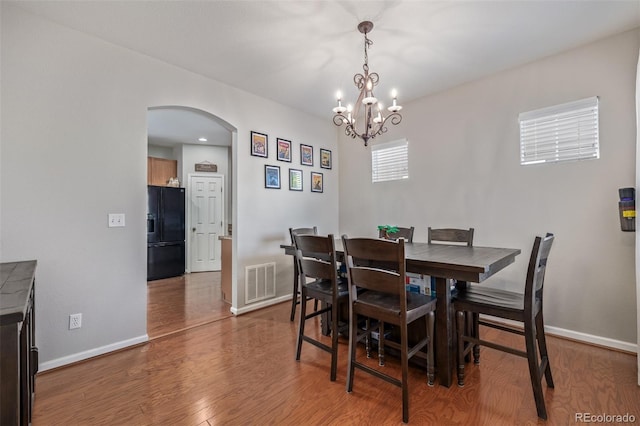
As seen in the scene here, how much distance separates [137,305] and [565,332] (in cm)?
395

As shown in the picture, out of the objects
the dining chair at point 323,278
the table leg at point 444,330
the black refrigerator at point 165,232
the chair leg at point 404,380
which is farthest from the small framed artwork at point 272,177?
the black refrigerator at point 165,232

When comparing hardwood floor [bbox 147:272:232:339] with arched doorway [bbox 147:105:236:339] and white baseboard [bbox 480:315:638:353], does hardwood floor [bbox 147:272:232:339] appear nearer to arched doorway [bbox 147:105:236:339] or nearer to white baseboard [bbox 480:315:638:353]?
arched doorway [bbox 147:105:236:339]

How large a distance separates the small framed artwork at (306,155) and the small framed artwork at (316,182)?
0.60ft

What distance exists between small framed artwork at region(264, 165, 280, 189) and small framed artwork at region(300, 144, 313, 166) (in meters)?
0.48

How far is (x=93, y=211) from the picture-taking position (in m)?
2.35

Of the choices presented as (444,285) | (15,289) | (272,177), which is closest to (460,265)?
(444,285)

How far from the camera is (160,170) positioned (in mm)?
5832

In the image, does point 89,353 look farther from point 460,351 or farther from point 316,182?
point 316,182

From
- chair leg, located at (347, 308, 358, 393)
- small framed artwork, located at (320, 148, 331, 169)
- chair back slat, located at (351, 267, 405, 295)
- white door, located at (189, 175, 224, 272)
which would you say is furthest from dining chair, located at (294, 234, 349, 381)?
white door, located at (189, 175, 224, 272)

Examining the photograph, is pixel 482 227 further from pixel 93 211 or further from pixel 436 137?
pixel 93 211

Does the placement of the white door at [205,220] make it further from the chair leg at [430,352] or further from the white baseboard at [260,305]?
the chair leg at [430,352]

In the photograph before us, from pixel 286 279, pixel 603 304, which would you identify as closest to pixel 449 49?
pixel 603 304

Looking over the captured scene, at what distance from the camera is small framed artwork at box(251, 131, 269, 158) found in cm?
351

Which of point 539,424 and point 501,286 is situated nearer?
point 539,424
